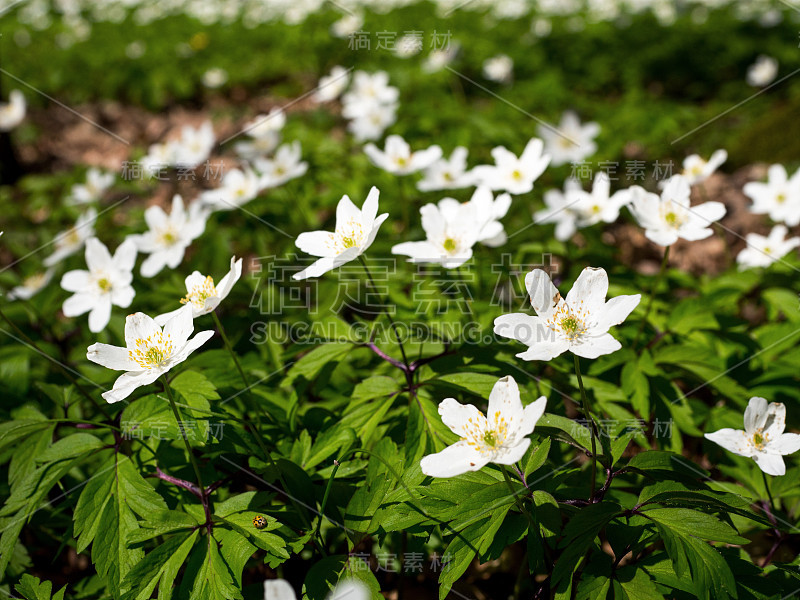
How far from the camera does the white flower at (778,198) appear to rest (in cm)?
330

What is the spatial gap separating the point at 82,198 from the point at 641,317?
3926 millimetres

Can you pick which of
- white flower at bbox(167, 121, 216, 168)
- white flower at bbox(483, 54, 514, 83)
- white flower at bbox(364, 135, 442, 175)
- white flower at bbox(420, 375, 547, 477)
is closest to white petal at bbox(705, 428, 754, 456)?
white flower at bbox(420, 375, 547, 477)

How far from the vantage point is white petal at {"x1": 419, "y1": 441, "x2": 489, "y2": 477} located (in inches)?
66.8

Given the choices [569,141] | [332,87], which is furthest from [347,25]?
[569,141]

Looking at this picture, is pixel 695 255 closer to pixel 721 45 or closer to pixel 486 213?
pixel 486 213

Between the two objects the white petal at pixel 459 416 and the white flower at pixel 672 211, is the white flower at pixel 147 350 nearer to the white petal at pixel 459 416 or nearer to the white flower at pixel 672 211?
the white petal at pixel 459 416

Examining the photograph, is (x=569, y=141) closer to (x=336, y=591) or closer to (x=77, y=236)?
(x=77, y=236)

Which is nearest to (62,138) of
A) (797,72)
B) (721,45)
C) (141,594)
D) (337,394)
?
(337,394)

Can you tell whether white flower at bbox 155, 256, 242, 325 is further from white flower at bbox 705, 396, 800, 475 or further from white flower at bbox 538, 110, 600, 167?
white flower at bbox 538, 110, 600, 167

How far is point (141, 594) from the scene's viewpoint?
6.04 ft

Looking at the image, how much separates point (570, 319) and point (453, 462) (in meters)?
0.63

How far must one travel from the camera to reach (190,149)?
4562 millimetres

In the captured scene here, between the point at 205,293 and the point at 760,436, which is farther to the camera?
the point at 205,293

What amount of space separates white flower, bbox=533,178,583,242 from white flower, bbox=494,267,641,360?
1386 mm
